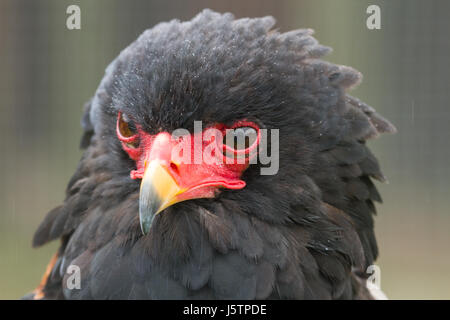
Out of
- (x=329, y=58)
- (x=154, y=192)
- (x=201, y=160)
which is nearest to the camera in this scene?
(x=154, y=192)

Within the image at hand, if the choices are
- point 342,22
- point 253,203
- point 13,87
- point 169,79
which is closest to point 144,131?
point 169,79

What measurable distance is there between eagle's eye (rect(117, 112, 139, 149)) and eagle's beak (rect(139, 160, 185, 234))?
0.28 metres

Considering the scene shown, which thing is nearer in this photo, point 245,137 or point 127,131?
point 245,137

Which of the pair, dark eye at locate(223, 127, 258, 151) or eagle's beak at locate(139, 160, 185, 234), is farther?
dark eye at locate(223, 127, 258, 151)

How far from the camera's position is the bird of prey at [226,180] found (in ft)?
8.55

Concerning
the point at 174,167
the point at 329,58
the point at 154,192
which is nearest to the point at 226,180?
the point at 174,167

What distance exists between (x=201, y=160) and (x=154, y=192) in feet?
1.18

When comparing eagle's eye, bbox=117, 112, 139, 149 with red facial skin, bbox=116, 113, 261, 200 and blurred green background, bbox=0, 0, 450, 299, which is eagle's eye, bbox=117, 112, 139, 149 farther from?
blurred green background, bbox=0, 0, 450, 299

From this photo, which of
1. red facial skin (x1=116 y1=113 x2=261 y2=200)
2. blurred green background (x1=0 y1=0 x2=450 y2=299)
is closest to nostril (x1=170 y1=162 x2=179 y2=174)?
red facial skin (x1=116 y1=113 x2=261 y2=200)

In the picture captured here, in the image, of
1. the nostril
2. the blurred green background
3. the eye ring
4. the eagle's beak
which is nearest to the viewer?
the eagle's beak

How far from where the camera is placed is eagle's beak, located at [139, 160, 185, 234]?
240 cm

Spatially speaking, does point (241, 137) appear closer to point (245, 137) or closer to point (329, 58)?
point (245, 137)

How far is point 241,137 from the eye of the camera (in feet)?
8.71

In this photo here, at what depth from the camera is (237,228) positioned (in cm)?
266
